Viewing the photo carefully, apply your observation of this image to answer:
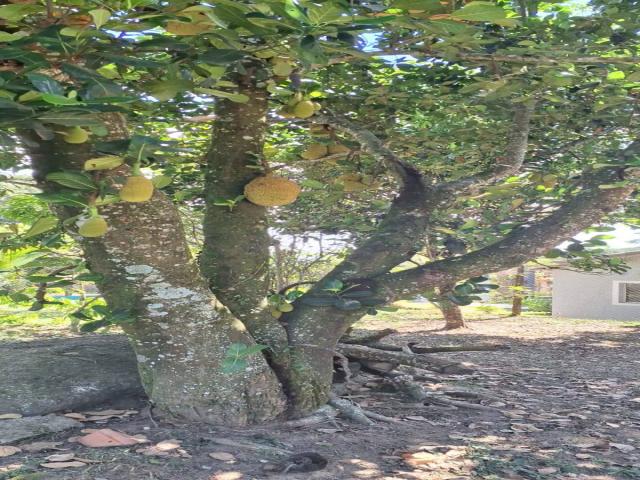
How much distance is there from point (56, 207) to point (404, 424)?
2.21 m

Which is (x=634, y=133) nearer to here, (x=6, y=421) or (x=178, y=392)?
(x=178, y=392)

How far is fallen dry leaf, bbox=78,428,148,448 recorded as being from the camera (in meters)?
2.81

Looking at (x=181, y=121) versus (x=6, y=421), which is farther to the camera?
(x=181, y=121)


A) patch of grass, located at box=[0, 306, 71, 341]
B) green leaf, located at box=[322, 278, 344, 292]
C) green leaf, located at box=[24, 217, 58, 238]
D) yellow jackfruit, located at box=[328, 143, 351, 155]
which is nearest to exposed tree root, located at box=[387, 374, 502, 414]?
green leaf, located at box=[322, 278, 344, 292]

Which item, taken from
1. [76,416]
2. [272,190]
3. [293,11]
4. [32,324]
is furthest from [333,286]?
[32,324]

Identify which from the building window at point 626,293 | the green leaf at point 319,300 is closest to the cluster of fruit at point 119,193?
the green leaf at point 319,300

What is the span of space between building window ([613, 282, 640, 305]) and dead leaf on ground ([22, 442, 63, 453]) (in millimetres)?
17834

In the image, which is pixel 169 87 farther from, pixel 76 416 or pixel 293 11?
pixel 76 416

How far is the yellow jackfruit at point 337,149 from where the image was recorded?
3982mm

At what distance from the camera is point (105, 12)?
1.61 m

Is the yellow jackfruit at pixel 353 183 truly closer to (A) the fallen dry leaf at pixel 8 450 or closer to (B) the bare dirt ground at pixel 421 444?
(B) the bare dirt ground at pixel 421 444

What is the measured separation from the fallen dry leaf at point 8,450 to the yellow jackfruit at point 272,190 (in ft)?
5.43

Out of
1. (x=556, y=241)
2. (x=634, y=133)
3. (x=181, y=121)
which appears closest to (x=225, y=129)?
(x=181, y=121)

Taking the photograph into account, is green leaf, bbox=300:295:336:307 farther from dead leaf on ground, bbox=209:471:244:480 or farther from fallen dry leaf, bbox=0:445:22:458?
fallen dry leaf, bbox=0:445:22:458
